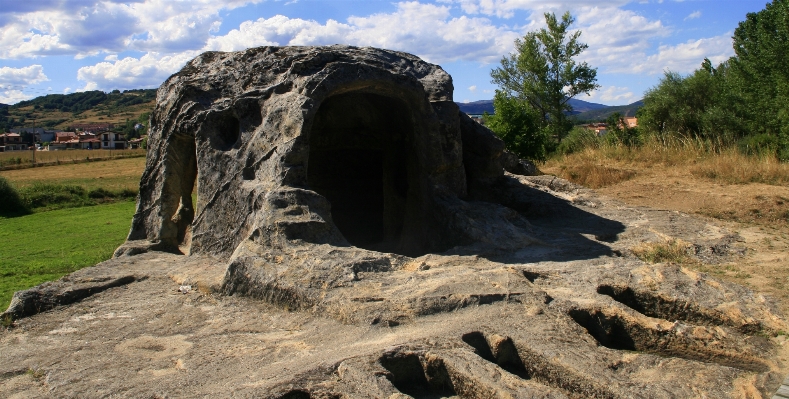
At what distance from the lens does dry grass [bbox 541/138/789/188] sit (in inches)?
475

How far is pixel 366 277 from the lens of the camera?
5523mm

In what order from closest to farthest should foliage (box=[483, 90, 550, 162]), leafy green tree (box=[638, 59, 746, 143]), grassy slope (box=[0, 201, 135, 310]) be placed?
grassy slope (box=[0, 201, 135, 310])
foliage (box=[483, 90, 550, 162])
leafy green tree (box=[638, 59, 746, 143])

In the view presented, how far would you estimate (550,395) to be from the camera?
12.5 ft

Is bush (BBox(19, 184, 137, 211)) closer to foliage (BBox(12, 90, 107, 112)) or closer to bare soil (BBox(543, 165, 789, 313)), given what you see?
bare soil (BBox(543, 165, 789, 313))

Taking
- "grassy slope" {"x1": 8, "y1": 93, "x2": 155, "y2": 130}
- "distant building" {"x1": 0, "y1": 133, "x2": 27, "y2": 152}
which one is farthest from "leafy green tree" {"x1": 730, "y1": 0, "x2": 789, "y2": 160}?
"grassy slope" {"x1": 8, "y1": 93, "x2": 155, "y2": 130}

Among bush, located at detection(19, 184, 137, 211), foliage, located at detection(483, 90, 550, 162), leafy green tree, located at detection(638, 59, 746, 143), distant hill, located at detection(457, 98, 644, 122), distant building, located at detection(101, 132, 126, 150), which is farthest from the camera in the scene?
distant building, located at detection(101, 132, 126, 150)

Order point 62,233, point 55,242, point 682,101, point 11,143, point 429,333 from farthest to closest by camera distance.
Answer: point 11,143 → point 682,101 → point 62,233 → point 55,242 → point 429,333

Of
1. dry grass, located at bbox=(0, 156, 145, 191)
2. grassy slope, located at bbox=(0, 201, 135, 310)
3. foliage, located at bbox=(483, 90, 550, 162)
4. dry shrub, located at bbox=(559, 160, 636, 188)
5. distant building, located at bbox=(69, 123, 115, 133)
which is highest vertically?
distant building, located at bbox=(69, 123, 115, 133)

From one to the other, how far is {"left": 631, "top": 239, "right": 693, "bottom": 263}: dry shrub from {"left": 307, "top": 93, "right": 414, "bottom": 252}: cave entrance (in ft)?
9.54

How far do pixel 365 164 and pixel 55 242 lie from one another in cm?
757

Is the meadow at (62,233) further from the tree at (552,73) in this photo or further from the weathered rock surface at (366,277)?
the tree at (552,73)

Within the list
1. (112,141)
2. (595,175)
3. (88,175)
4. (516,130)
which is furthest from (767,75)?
(112,141)

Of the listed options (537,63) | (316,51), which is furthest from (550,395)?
(537,63)

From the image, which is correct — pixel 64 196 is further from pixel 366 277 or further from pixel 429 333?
pixel 429 333
